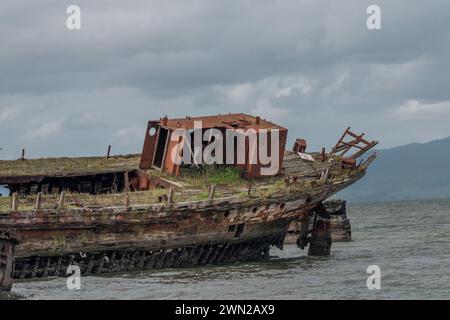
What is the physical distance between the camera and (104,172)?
135ft

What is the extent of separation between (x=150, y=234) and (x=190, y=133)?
7109mm

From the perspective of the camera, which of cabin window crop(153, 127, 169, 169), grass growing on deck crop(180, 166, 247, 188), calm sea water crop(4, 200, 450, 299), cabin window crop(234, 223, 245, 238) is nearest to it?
calm sea water crop(4, 200, 450, 299)

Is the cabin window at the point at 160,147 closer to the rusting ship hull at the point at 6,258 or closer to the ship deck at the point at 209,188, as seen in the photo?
the ship deck at the point at 209,188

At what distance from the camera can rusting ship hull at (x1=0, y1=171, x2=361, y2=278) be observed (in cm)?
3309

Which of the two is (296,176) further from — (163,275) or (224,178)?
(163,275)

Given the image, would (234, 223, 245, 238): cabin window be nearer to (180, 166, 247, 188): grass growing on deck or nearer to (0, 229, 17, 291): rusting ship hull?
(180, 166, 247, 188): grass growing on deck

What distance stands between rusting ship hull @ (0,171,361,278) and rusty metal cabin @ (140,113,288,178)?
10.5 ft

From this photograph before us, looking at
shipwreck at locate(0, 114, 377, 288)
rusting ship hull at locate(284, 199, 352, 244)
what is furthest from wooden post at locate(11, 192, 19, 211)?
rusting ship hull at locate(284, 199, 352, 244)

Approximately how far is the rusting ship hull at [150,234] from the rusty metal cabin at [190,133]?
3189mm

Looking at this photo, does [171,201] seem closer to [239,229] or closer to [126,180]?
[239,229]

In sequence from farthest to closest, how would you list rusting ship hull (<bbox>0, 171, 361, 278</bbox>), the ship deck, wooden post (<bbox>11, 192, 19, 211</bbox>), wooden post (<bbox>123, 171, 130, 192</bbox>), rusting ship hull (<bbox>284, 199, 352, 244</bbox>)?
rusting ship hull (<bbox>284, 199, 352, 244</bbox>) < wooden post (<bbox>123, 171, 130, 192</bbox>) < the ship deck < rusting ship hull (<bbox>0, 171, 361, 278</bbox>) < wooden post (<bbox>11, 192, 19, 211</bbox>)
